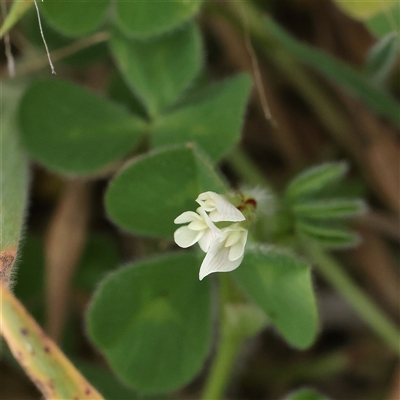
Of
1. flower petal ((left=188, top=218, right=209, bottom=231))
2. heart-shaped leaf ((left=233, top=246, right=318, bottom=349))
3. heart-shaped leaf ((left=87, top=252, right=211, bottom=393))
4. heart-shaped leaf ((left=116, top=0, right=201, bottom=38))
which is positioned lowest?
heart-shaped leaf ((left=87, top=252, right=211, bottom=393))

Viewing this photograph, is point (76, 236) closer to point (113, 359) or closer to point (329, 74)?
point (113, 359)

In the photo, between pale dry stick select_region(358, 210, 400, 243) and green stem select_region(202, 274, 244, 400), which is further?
pale dry stick select_region(358, 210, 400, 243)

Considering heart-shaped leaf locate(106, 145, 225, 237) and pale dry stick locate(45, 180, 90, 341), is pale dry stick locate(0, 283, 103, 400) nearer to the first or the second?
heart-shaped leaf locate(106, 145, 225, 237)

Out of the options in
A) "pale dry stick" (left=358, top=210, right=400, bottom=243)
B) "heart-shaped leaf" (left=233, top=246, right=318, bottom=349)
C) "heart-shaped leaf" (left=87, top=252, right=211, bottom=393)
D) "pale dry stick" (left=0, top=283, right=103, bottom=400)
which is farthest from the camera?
"pale dry stick" (left=358, top=210, right=400, bottom=243)

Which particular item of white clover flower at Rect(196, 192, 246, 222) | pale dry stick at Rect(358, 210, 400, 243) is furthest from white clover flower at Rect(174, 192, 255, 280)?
pale dry stick at Rect(358, 210, 400, 243)

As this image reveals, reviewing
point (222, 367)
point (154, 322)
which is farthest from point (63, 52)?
point (222, 367)

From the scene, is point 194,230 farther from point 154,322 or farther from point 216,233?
point 154,322

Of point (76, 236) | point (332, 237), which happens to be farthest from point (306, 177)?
point (76, 236)
